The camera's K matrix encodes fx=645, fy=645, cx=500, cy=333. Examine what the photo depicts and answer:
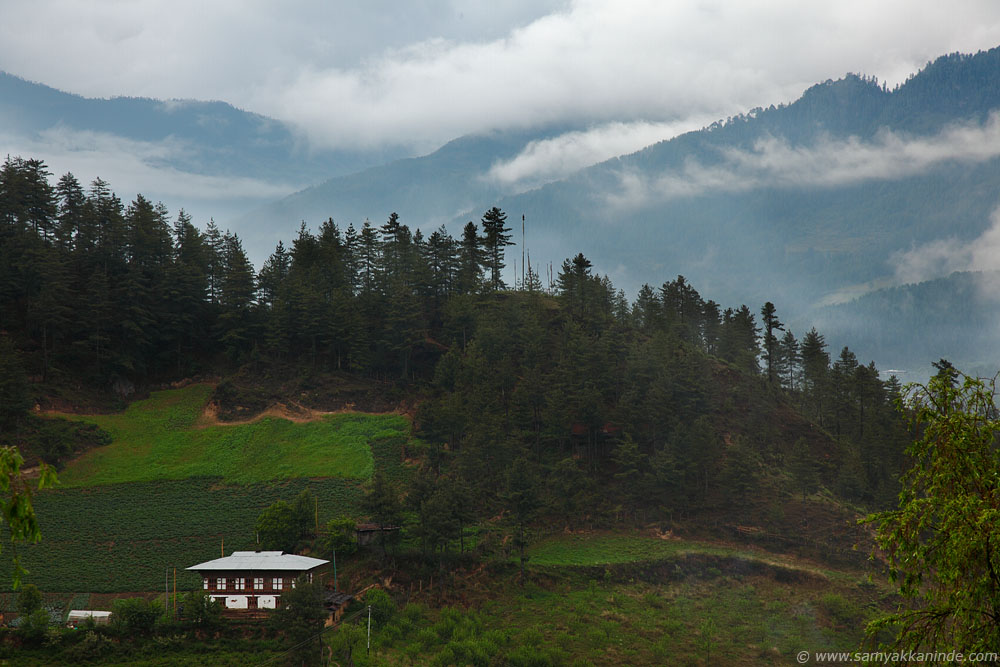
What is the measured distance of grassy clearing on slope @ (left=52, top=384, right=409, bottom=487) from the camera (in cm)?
5897

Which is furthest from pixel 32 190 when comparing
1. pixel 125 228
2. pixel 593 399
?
pixel 593 399

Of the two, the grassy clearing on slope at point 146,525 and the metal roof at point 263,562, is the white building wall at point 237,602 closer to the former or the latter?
the metal roof at point 263,562

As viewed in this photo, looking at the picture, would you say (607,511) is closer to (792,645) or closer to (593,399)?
(593,399)

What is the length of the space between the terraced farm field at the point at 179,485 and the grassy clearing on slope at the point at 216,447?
0.34 ft

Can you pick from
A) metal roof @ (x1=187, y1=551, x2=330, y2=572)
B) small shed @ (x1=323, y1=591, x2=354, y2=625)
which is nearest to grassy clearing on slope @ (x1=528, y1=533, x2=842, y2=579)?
small shed @ (x1=323, y1=591, x2=354, y2=625)

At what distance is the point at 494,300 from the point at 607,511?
34.0 meters

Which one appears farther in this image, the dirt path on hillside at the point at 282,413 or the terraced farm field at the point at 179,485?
the dirt path on hillside at the point at 282,413

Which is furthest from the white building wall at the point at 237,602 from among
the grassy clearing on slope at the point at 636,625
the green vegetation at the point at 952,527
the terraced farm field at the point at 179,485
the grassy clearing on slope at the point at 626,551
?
the green vegetation at the point at 952,527

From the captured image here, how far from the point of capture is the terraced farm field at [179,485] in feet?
149

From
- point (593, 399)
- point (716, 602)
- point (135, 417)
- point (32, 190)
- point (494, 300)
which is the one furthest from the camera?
point (494, 300)

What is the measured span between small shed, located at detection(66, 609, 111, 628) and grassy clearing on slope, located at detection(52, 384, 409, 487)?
777 inches

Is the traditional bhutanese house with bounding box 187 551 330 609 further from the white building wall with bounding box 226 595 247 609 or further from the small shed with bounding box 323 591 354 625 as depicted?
the small shed with bounding box 323 591 354 625

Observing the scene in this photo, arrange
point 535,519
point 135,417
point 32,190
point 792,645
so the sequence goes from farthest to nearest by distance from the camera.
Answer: point 32,190 → point 135,417 → point 535,519 → point 792,645

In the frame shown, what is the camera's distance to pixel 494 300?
275ft
